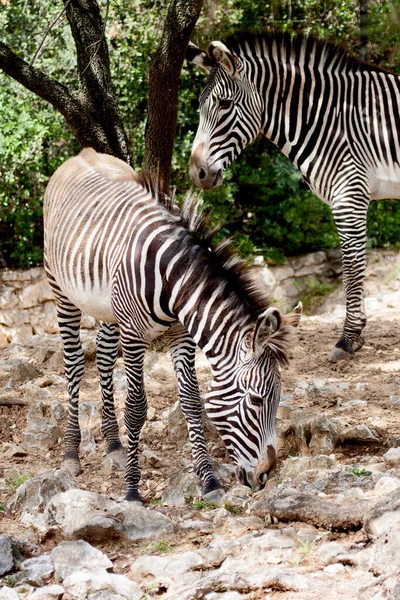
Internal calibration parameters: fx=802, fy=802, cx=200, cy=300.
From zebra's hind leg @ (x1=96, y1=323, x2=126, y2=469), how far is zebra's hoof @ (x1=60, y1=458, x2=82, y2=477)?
0.99 ft

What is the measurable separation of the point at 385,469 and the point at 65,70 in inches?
359

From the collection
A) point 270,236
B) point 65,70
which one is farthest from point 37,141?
point 270,236

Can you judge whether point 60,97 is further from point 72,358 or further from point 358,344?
point 358,344

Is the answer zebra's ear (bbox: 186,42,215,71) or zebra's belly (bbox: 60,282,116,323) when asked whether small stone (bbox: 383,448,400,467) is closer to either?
zebra's belly (bbox: 60,282,116,323)

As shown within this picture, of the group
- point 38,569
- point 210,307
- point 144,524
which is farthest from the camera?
point 210,307

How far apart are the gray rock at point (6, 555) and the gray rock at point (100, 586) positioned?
12.8 inches

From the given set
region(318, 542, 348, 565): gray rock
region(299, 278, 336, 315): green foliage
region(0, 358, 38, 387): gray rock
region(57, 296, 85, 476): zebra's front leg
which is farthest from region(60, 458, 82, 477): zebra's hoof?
region(299, 278, 336, 315): green foliage

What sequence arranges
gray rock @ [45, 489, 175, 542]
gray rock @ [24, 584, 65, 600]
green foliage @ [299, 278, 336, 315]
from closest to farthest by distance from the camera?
gray rock @ [24, 584, 65, 600]
gray rock @ [45, 489, 175, 542]
green foliage @ [299, 278, 336, 315]

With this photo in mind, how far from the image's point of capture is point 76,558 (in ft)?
12.4

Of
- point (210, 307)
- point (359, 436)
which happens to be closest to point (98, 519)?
point (210, 307)

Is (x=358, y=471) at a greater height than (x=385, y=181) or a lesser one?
lesser

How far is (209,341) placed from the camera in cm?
488

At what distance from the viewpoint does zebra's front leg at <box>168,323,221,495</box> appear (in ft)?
18.1

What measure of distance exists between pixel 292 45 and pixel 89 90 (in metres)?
2.19
